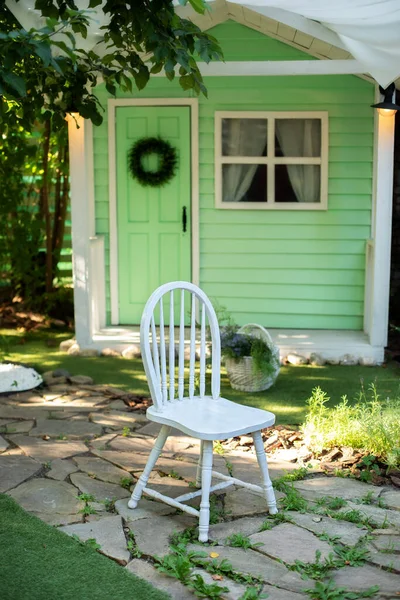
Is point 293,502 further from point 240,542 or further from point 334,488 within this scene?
point 240,542

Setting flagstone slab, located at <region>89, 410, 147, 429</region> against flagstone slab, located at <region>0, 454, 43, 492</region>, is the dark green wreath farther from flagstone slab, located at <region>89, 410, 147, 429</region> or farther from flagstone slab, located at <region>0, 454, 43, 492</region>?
flagstone slab, located at <region>0, 454, 43, 492</region>

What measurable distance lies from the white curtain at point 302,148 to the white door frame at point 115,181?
2.48ft

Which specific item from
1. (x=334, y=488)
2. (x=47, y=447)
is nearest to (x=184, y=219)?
(x=47, y=447)

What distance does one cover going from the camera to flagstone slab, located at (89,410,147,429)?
16.4 ft

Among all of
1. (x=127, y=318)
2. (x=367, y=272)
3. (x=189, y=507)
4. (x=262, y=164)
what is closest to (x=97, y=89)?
(x=262, y=164)

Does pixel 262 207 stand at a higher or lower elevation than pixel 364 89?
lower

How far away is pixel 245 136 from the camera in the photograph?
7137 millimetres

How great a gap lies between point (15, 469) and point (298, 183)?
4.00 meters

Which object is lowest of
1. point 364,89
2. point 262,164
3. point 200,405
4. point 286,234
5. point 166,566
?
point 166,566

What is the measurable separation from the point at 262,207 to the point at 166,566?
4.49m

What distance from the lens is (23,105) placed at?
158 inches

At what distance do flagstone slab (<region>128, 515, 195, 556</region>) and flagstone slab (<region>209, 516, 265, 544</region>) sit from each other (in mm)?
128

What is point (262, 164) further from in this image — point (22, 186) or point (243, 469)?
point (243, 469)

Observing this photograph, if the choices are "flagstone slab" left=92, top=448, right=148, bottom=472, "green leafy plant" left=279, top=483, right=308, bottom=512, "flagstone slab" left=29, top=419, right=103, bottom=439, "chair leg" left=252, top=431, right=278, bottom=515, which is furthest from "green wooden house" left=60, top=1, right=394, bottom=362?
"chair leg" left=252, top=431, right=278, bottom=515
